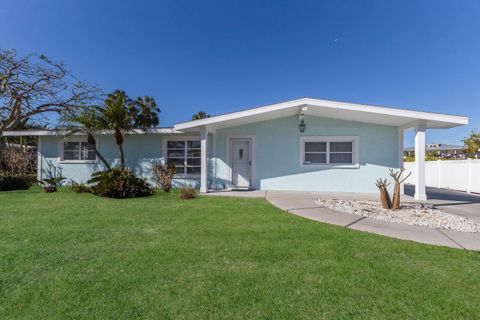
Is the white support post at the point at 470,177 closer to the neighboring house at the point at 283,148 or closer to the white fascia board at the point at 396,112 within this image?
the neighboring house at the point at 283,148

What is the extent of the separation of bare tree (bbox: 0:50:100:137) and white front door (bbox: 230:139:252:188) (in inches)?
351

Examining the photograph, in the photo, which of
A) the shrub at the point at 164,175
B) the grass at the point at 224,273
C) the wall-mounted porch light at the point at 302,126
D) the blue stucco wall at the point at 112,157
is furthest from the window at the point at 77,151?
the wall-mounted porch light at the point at 302,126

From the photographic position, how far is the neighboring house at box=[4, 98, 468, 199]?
9.43 meters

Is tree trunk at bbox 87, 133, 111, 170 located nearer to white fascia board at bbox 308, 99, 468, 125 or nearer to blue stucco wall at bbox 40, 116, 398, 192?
blue stucco wall at bbox 40, 116, 398, 192

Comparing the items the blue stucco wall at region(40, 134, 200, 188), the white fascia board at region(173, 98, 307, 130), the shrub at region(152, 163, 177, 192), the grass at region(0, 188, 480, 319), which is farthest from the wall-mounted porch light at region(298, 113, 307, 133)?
the grass at region(0, 188, 480, 319)

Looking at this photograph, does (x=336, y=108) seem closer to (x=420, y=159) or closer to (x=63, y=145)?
(x=420, y=159)

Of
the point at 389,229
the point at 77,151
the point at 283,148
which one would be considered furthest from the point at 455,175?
the point at 77,151

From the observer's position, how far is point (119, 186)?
28.1 feet

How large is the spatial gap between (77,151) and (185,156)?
559 centimetres

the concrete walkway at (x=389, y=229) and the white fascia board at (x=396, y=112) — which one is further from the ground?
the white fascia board at (x=396, y=112)

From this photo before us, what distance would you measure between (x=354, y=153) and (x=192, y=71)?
11.2 meters

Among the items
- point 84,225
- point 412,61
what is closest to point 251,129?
point 84,225

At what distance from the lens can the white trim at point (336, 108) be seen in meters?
7.91

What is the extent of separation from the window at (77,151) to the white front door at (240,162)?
703 cm
